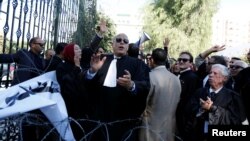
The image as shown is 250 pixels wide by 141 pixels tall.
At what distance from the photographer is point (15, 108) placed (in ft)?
7.23

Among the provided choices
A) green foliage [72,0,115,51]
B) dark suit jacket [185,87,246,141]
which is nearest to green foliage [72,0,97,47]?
green foliage [72,0,115,51]

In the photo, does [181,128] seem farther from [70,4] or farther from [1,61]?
[70,4]

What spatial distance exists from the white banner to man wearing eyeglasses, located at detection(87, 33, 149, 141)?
111cm

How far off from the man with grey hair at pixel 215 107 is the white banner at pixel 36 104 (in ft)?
5.37

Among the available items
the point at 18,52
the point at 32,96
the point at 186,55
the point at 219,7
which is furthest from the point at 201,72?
the point at 219,7

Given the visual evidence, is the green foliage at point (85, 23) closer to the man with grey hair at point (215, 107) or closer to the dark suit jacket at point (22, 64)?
the dark suit jacket at point (22, 64)

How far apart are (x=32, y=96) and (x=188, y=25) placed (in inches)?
1029

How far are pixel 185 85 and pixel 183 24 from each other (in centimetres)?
2322

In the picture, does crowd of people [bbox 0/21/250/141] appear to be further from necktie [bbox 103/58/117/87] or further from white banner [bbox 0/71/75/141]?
white banner [bbox 0/71/75/141]

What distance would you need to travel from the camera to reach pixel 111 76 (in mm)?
3811

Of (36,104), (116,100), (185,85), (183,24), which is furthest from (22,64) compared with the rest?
Result: (183,24)

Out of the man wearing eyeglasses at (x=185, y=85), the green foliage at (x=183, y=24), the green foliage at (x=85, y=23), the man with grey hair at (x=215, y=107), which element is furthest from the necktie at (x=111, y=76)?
the green foliage at (x=183, y=24)

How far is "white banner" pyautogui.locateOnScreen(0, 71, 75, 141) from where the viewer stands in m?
2.22

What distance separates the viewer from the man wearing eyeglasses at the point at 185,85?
15.1ft
